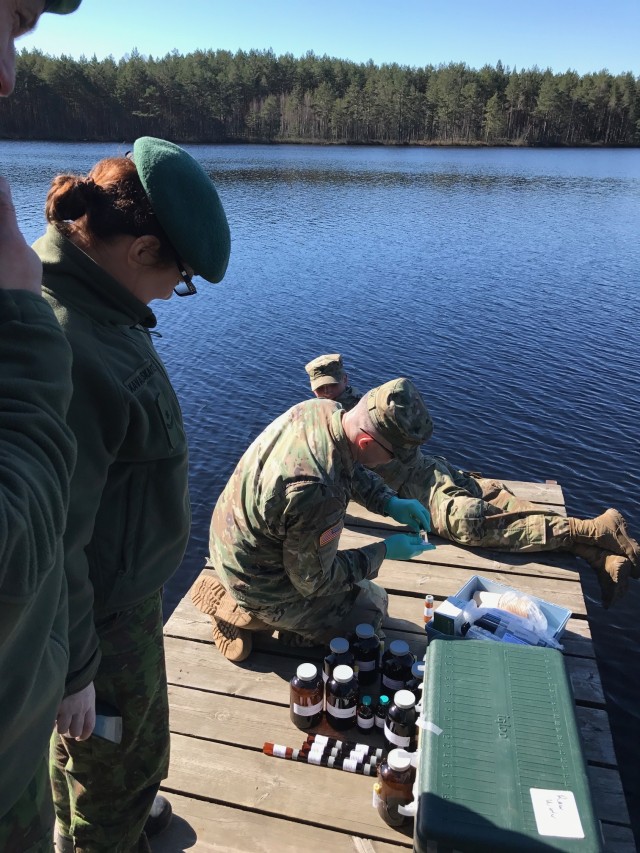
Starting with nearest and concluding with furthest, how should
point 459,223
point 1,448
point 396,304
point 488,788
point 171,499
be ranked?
point 1,448 < point 171,499 < point 488,788 < point 396,304 < point 459,223

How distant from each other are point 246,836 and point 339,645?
1.01m

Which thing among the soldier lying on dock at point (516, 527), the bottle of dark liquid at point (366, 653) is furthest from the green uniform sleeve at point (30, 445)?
the soldier lying on dock at point (516, 527)

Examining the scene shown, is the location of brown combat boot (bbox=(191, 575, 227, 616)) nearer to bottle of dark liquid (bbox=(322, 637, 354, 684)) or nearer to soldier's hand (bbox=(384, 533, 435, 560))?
bottle of dark liquid (bbox=(322, 637, 354, 684))

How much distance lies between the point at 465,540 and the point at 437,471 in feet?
2.76

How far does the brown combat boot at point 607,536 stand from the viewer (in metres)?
5.15

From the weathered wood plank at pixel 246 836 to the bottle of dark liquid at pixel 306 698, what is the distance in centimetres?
51

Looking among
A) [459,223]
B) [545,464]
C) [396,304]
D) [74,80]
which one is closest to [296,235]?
[459,223]

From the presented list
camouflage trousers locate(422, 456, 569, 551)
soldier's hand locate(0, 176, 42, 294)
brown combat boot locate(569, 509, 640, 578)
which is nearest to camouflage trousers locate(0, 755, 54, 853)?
soldier's hand locate(0, 176, 42, 294)

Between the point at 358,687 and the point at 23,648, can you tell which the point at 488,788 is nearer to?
the point at 358,687

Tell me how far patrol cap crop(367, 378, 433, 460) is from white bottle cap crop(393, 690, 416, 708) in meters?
1.15

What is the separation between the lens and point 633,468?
29.0 ft

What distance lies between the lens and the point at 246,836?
2.89m

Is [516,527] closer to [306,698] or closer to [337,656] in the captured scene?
[337,656]

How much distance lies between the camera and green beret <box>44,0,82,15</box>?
4.18ft
